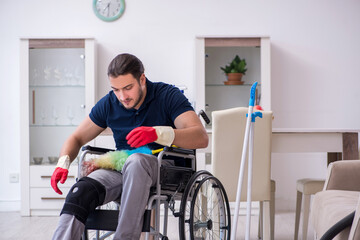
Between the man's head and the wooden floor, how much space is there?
4.40 feet

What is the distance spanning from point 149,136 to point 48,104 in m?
2.56

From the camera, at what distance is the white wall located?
175 inches

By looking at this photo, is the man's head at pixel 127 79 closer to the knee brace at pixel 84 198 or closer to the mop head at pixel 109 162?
the mop head at pixel 109 162

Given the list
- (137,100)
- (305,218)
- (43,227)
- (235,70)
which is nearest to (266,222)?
(305,218)

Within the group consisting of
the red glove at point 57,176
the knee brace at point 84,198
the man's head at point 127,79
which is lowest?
the knee brace at point 84,198

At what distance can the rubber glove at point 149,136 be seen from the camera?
192cm

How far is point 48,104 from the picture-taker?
167 inches

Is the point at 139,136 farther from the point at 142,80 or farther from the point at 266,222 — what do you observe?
the point at 266,222

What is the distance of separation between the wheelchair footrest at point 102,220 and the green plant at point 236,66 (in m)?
2.57

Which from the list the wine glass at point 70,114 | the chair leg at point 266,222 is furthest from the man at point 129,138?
the wine glass at point 70,114

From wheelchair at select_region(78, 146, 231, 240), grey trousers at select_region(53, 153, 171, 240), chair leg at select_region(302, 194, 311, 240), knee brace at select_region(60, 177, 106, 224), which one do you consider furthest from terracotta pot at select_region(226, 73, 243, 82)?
knee brace at select_region(60, 177, 106, 224)

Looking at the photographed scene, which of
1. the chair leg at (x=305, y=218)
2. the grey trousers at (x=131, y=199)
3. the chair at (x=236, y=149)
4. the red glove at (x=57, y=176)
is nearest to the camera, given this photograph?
the grey trousers at (x=131, y=199)

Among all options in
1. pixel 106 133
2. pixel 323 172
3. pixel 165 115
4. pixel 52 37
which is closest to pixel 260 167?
pixel 165 115

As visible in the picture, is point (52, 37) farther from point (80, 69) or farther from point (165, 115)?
point (165, 115)
